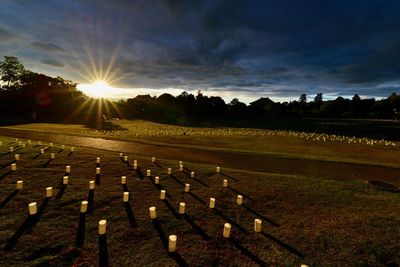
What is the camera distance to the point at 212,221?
8469mm

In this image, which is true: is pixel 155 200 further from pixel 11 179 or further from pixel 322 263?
pixel 11 179

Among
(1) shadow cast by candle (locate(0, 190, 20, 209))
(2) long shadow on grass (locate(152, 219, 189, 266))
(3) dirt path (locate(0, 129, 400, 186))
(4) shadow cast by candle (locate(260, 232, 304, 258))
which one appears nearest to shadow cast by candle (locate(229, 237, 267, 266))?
(4) shadow cast by candle (locate(260, 232, 304, 258))

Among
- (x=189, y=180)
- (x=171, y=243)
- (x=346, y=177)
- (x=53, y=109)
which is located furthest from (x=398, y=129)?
(x=53, y=109)

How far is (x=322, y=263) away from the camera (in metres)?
6.43

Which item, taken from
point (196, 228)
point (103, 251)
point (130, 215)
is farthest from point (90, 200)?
point (196, 228)

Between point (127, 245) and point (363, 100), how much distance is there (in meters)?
135

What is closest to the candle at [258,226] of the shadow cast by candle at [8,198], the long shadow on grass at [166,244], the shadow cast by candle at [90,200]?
the long shadow on grass at [166,244]

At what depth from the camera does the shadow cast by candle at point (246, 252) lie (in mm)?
6365

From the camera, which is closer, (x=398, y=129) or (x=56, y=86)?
(x=398, y=129)

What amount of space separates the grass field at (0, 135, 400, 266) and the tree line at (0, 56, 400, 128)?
2199 inches

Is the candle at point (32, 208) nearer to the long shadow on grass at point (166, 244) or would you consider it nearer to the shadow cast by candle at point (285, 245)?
the long shadow on grass at point (166, 244)

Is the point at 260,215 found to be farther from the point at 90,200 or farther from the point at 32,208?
the point at 32,208

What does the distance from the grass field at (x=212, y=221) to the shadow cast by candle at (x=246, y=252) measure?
41 millimetres

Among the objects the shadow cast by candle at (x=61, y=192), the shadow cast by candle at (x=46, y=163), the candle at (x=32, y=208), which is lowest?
the shadow cast by candle at (x=61, y=192)
